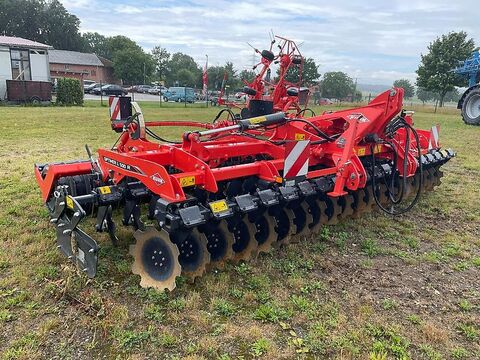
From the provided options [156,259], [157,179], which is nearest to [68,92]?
[157,179]

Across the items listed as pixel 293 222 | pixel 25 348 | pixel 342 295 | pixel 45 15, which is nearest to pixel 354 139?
pixel 293 222

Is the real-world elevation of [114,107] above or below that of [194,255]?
above

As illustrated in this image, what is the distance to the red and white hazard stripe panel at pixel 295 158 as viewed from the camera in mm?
4008

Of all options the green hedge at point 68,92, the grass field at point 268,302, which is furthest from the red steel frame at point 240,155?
the green hedge at point 68,92

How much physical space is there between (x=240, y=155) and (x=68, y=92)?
21804 mm

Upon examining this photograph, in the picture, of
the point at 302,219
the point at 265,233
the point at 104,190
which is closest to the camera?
the point at 104,190

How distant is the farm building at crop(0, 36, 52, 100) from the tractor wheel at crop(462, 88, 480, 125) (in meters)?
20.8

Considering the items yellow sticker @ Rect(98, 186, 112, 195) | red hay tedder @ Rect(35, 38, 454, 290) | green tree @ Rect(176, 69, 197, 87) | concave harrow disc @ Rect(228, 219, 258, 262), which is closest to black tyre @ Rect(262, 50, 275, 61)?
red hay tedder @ Rect(35, 38, 454, 290)

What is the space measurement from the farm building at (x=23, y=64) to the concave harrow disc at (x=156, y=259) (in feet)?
73.9

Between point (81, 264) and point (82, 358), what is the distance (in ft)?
3.28

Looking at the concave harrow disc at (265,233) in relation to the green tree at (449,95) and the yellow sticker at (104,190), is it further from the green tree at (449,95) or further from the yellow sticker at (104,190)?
the green tree at (449,95)

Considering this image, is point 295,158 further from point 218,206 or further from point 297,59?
point 297,59

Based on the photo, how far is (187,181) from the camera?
3541 mm

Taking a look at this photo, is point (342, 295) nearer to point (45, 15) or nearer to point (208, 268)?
point (208, 268)
